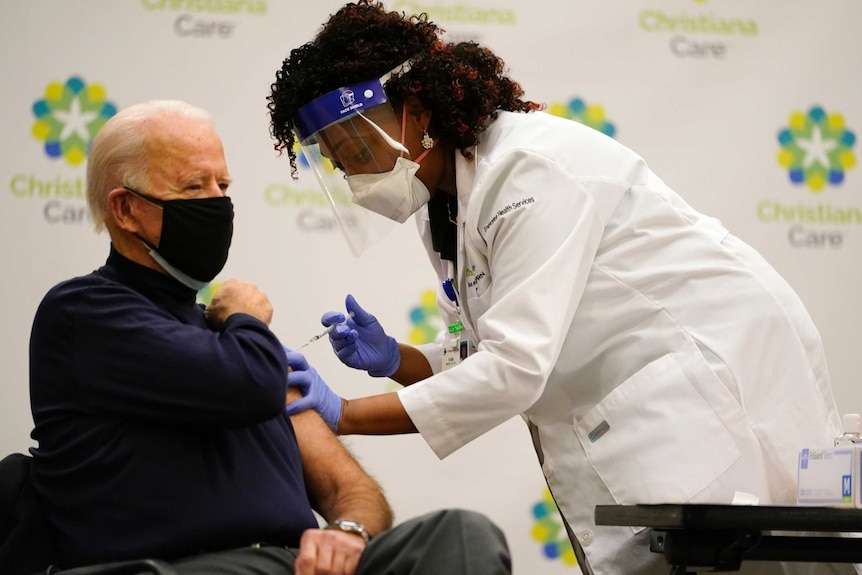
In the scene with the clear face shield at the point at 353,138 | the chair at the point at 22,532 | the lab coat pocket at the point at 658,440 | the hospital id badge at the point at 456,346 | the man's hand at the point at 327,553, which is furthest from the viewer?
the hospital id badge at the point at 456,346

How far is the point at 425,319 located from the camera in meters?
2.85

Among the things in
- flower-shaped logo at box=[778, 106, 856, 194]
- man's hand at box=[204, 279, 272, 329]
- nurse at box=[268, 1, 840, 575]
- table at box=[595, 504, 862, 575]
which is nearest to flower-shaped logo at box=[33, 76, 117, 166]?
nurse at box=[268, 1, 840, 575]

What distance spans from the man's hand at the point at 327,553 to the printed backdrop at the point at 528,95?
144 centimetres

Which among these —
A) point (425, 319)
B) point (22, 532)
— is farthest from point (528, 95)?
point (22, 532)

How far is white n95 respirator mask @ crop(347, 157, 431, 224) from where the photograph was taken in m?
1.99

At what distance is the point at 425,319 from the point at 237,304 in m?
1.33

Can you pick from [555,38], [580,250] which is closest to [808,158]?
[555,38]

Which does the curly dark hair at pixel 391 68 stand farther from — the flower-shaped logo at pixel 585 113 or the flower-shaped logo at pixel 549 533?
the flower-shaped logo at pixel 549 533

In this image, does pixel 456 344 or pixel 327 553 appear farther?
pixel 456 344

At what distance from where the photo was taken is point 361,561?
1.31 meters

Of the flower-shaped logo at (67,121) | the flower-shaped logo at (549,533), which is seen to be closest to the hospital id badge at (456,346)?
the flower-shaped logo at (549,533)

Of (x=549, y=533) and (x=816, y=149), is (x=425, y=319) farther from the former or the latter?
(x=816, y=149)

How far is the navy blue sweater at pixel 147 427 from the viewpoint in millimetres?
1362

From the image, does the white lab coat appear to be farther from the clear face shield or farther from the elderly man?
the elderly man
